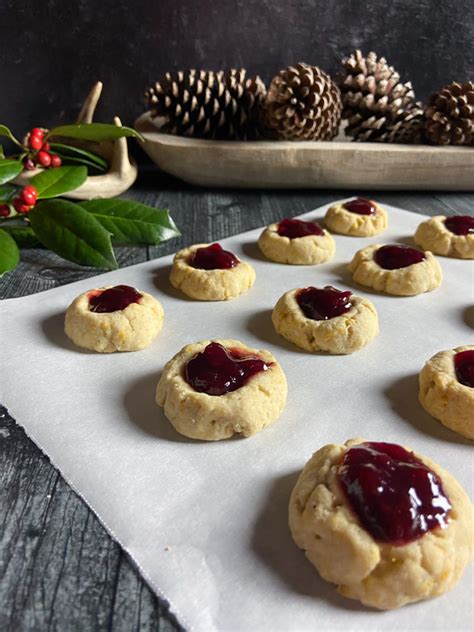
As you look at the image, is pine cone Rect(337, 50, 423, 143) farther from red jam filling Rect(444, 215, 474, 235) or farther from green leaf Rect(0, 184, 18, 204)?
green leaf Rect(0, 184, 18, 204)

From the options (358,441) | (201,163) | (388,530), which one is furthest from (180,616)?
(201,163)

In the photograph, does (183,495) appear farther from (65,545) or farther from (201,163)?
(201,163)

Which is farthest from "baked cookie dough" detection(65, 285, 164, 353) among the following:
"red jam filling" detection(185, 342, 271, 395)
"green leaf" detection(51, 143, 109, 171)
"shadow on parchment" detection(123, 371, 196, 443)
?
"green leaf" detection(51, 143, 109, 171)

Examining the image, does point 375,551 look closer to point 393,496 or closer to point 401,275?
point 393,496

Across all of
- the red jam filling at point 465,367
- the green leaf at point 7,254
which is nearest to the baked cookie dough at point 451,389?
the red jam filling at point 465,367

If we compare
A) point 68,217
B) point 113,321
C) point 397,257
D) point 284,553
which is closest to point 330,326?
point 397,257

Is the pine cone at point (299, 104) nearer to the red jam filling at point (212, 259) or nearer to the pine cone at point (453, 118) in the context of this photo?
the pine cone at point (453, 118)
